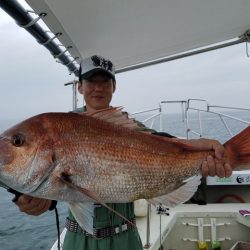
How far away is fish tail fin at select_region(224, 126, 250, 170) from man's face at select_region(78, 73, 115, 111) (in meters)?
1.05

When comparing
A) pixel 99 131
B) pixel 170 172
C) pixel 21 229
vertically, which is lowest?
pixel 21 229

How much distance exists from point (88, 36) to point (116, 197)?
8.31 feet

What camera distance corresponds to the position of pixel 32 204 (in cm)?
234

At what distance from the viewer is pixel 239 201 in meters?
6.88

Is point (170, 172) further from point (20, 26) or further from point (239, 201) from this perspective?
point (239, 201)

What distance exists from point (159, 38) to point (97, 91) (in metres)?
1.80

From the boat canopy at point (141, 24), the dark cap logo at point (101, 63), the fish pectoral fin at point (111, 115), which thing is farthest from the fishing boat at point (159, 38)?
the fish pectoral fin at point (111, 115)

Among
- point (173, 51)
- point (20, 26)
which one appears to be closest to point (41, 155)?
point (20, 26)

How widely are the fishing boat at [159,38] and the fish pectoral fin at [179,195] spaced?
1667mm

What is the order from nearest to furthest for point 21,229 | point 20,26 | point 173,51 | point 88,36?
point 20,26, point 88,36, point 173,51, point 21,229

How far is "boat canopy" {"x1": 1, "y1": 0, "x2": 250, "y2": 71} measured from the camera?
3361 mm

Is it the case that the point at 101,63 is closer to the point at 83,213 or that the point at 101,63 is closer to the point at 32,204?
the point at 32,204

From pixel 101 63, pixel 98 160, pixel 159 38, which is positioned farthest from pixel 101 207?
pixel 159 38

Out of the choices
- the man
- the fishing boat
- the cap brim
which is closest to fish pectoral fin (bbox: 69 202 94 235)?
the man
